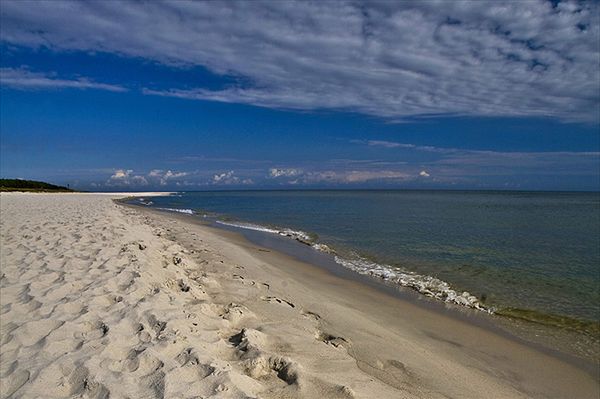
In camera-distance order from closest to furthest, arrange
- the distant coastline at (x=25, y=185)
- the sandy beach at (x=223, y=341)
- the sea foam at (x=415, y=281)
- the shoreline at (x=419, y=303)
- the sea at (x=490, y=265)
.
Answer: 1. the sandy beach at (x=223, y=341)
2. the shoreline at (x=419, y=303)
3. the sea at (x=490, y=265)
4. the sea foam at (x=415, y=281)
5. the distant coastline at (x=25, y=185)

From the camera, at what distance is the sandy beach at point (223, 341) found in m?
3.79

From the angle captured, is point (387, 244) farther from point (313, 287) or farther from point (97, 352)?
point (97, 352)

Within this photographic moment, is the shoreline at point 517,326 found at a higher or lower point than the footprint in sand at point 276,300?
lower

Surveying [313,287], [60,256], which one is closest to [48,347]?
[60,256]

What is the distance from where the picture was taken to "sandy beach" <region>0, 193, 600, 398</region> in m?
3.79

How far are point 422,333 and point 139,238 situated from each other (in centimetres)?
905

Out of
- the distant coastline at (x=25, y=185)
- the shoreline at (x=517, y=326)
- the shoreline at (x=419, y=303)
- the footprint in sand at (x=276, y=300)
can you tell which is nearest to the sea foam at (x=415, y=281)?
the shoreline at (x=517, y=326)

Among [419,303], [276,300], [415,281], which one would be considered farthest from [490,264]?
[276,300]

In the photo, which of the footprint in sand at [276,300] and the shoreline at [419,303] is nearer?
the shoreline at [419,303]

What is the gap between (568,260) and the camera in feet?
48.0

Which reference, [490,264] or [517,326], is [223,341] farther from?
[490,264]

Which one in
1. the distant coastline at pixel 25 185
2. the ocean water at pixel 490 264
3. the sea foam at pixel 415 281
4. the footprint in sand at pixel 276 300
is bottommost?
the ocean water at pixel 490 264

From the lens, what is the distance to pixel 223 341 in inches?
188

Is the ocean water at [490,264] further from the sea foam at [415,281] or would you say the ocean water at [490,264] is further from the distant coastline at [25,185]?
the distant coastline at [25,185]
